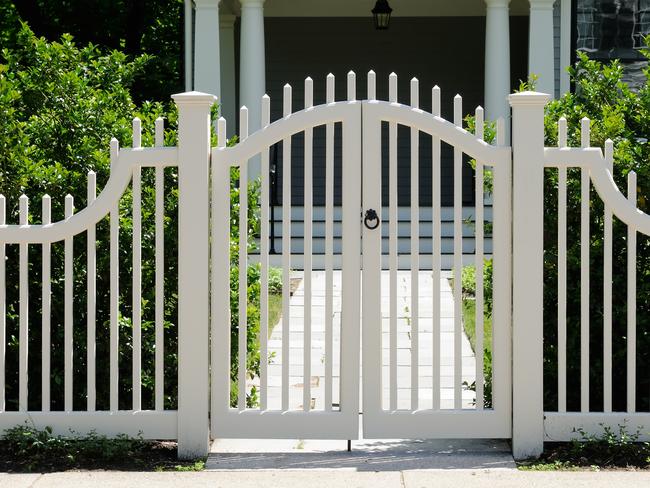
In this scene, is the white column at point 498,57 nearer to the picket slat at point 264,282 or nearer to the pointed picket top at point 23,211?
the picket slat at point 264,282

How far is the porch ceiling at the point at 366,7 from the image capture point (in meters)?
14.7

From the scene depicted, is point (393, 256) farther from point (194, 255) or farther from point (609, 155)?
point (609, 155)

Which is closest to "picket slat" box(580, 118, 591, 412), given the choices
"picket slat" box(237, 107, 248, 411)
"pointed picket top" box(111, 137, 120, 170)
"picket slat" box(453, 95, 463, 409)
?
"picket slat" box(453, 95, 463, 409)

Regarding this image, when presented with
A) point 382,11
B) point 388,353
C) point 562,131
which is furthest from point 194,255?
point 382,11

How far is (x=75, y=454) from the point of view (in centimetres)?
540

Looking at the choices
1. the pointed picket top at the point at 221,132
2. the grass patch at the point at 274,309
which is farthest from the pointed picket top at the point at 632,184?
the grass patch at the point at 274,309

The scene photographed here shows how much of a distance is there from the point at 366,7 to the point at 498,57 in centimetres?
275

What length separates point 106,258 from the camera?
19.7ft

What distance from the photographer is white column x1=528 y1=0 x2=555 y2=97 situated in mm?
12930

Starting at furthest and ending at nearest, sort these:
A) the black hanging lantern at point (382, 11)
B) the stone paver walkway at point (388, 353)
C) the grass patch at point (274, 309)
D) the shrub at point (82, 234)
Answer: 1. the black hanging lantern at point (382, 11)
2. the grass patch at point (274, 309)
3. the stone paver walkway at point (388, 353)
4. the shrub at point (82, 234)

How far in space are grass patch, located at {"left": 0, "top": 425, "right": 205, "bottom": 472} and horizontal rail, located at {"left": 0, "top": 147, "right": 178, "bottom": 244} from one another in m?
0.99

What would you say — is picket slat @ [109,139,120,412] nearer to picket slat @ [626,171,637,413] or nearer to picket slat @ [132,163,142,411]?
picket slat @ [132,163,142,411]

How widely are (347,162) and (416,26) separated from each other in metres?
12.0

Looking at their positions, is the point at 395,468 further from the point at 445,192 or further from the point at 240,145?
the point at 445,192
